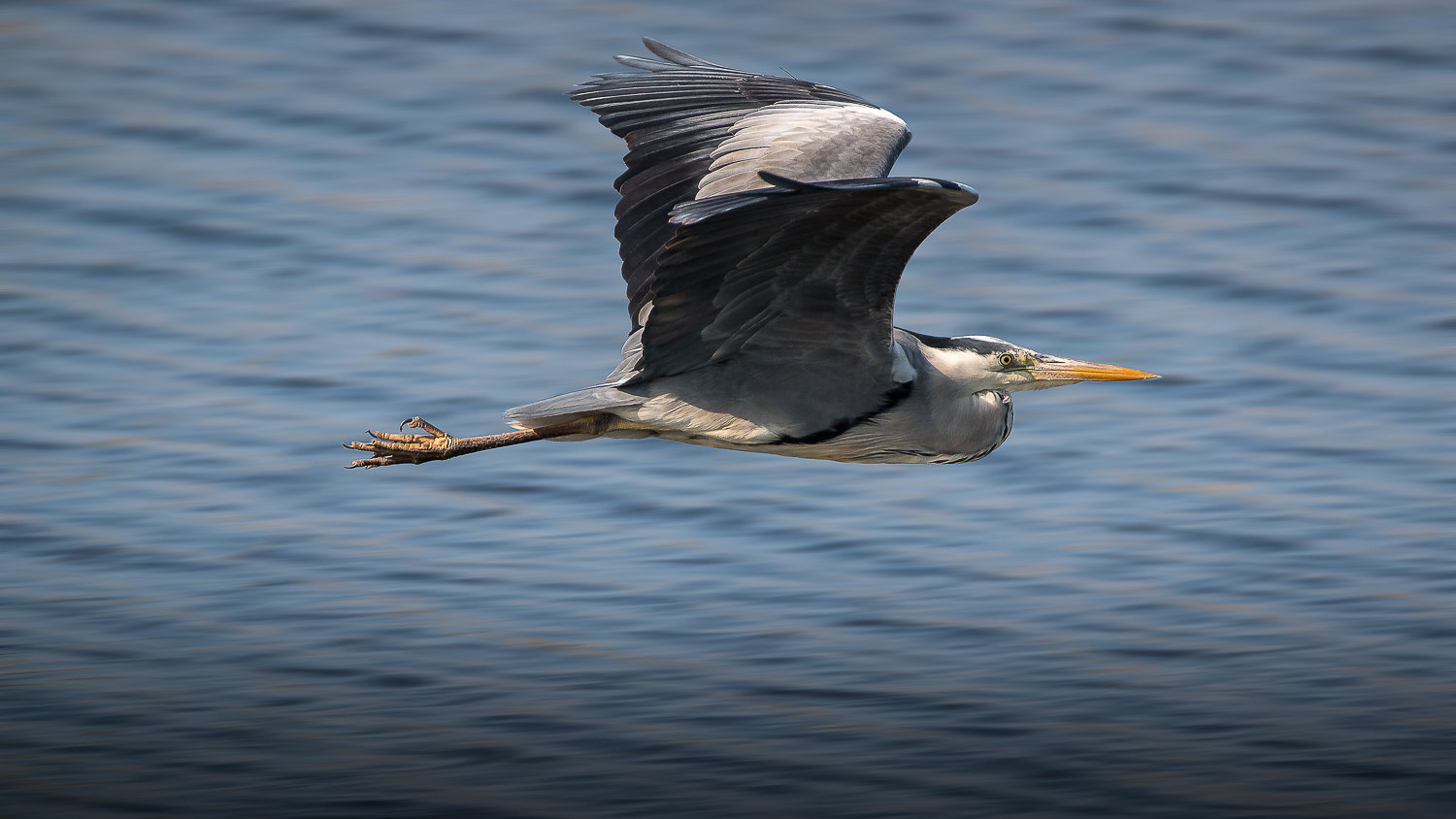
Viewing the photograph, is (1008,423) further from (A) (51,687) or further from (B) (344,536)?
(A) (51,687)

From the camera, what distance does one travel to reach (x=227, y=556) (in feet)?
27.4

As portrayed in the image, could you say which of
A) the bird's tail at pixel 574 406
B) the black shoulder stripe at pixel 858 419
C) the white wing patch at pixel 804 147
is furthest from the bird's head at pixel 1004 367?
the bird's tail at pixel 574 406

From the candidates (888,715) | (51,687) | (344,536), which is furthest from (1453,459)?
(51,687)

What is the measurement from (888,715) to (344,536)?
2.53 meters

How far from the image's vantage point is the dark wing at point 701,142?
7.46 meters

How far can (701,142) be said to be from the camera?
757 cm

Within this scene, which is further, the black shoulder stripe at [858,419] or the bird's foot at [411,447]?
the bird's foot at [411,447]

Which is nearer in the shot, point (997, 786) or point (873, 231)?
point (873, 231)

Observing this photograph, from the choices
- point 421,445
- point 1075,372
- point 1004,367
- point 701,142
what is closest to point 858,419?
point 1004,367

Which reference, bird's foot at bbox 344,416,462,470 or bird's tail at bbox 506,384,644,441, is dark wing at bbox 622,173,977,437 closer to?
bird's tail at bbox 506,384,644,441

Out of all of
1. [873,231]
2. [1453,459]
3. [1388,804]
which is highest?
[873,231]

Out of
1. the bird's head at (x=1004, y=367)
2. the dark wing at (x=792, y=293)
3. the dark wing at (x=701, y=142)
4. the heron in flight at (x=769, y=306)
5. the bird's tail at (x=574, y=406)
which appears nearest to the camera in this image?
the dark wing at (x=792, y=293)

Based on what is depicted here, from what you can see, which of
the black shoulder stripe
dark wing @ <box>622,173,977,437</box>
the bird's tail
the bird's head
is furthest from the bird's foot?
the bird's head

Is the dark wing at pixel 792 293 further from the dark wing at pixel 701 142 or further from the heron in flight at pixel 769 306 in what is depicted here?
the dark wing at pixel 701 142
